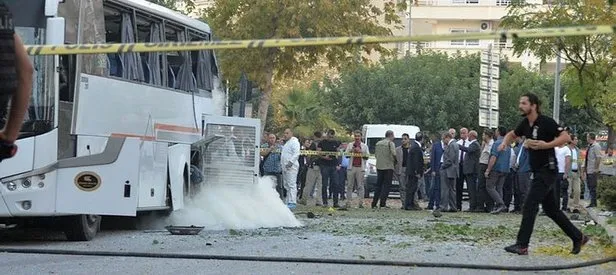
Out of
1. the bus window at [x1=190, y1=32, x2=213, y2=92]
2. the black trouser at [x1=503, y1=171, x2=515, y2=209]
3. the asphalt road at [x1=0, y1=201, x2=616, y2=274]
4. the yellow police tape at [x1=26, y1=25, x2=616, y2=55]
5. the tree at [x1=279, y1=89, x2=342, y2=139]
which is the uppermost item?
the tree at [x1=279, y1=89, x2=342, y2=139]

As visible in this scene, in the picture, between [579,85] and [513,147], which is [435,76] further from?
[579,85]

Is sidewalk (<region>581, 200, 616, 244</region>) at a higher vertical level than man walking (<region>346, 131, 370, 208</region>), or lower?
lower

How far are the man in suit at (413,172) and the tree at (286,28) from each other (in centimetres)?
572

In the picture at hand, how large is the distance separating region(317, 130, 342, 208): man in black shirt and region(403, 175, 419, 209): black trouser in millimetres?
1940

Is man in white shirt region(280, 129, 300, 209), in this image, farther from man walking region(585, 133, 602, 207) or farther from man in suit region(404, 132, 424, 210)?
man walking region(585, 133, 602, 207)

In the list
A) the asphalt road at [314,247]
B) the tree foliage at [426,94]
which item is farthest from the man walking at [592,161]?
the tree foliage at [426,94]

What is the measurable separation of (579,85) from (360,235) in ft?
23.4

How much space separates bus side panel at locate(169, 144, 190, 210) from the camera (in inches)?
664

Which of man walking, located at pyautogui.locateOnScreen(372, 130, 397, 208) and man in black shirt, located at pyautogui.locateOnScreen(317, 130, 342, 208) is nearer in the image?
man walking, located at pyautogui.locateOnScreen(372, 130, 397, 208)

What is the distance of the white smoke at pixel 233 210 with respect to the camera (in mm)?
17625

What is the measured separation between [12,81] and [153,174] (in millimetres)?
11369

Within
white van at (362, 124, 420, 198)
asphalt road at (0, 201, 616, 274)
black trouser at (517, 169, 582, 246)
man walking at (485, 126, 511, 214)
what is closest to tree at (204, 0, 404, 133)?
white van at (362, 124, 420, 198)

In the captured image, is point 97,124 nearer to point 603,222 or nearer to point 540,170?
point 540,170

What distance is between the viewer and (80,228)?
13930 mm
